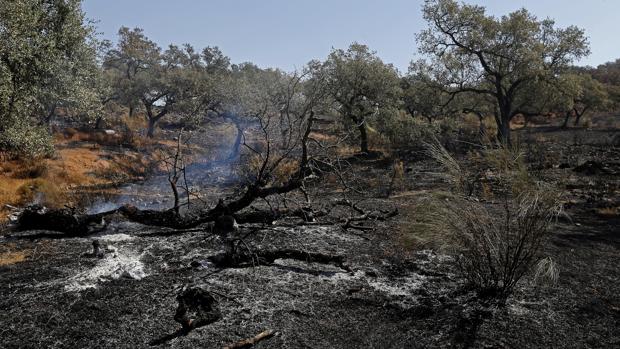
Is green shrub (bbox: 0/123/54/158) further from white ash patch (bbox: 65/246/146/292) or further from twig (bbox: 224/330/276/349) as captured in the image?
twig (bbox: 224/330/276/349)

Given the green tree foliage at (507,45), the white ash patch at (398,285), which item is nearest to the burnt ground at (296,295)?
the white ash patch at (398,285)

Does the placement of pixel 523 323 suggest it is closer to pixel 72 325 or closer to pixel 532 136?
pixel 72 325

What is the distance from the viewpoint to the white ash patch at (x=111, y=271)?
656cm

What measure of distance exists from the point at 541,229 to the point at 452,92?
22.2m

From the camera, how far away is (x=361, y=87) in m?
27.8

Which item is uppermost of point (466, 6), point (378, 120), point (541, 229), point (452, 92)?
point (466, 6)

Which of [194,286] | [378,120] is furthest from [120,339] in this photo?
[378,120]

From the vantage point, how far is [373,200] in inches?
590

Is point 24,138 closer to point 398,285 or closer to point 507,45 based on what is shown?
point 398,285

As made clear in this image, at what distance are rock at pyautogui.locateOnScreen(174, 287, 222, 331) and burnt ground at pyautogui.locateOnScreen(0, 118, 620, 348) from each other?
0.46ft

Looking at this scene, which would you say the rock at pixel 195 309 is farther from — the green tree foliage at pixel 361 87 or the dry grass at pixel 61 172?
the green tree foliage at pixel 361 87

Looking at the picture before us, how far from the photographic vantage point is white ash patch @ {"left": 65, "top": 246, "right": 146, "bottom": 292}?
21.5 ft

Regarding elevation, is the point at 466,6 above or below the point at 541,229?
above

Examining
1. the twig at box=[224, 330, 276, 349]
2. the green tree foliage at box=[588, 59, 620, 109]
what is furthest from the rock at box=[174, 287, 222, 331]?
the green tree foliage at box=[588, 59, 620, 109]
